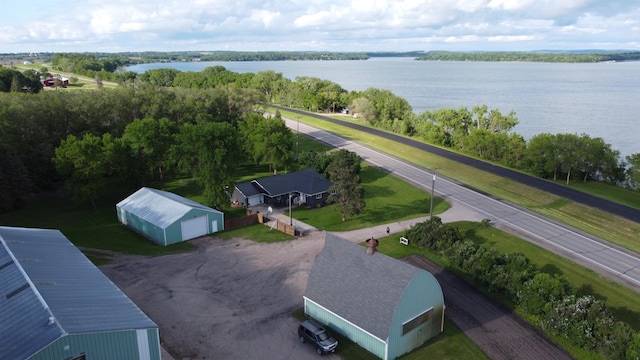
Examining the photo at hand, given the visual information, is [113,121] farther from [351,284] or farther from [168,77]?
[168,77]

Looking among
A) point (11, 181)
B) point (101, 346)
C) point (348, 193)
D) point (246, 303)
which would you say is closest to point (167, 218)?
point (246, 303)

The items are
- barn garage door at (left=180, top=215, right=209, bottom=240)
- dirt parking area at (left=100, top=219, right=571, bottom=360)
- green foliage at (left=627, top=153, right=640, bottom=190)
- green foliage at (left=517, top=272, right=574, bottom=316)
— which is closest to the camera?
dirt parking area at (left=100, top=219, right=571, bottom=360)

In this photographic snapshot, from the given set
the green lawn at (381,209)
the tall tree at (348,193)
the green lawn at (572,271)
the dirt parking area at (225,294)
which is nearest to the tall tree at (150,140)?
the dirt parking area at (225,294)

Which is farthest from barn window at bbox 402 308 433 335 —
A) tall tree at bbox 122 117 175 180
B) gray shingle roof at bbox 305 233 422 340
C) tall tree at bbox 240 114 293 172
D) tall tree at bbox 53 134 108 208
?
tall tree at bbox 122 117 175 180

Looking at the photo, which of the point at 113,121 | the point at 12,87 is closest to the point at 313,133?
the point at 113,121

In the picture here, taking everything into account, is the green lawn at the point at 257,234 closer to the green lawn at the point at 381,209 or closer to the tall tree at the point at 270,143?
the green lawn at the point at 381,209

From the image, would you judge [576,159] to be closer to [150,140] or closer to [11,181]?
[150,140]

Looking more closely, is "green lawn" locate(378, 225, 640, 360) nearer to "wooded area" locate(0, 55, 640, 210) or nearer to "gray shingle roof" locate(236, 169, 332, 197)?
"gray shingle roof" locate(236, 169, 332, 197)
